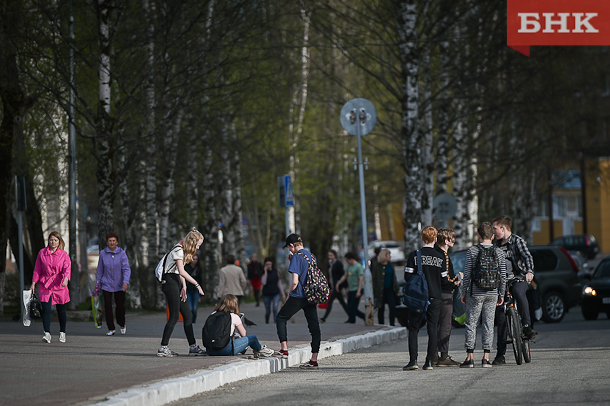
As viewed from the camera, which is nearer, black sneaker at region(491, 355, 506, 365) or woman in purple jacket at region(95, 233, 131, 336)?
black sneaker at region(491, 355, 506, 365)

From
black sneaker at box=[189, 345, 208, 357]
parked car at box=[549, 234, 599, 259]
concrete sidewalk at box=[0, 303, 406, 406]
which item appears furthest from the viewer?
parked car at box=[549, 234, 599, 259]

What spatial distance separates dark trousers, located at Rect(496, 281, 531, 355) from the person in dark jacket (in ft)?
23.6

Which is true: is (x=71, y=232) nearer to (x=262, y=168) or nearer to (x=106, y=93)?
(x=106, y=93)

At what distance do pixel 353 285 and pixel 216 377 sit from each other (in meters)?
11.0

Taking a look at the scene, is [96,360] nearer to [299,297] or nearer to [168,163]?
[299,297]

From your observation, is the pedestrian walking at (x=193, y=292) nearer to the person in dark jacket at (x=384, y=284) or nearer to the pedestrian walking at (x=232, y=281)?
the pedestrian walking at (x=232, y=281)

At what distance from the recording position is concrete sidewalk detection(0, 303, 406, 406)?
8.70m

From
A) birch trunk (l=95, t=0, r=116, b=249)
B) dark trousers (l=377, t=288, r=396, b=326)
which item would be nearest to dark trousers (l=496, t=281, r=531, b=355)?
dark trousers (l=377, t=288, r=396, b=326)

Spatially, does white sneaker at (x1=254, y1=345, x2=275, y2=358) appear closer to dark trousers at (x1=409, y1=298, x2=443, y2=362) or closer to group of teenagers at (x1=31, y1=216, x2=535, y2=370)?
group of teenagers at (x1=31, y1=216, x2=535, y2=370)

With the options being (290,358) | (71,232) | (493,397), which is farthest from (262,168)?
(493,397)

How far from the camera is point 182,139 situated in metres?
30.0

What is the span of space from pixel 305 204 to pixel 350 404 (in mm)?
41663

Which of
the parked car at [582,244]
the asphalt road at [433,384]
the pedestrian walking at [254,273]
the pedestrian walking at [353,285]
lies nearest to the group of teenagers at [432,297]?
the asphalt road at [433,384]

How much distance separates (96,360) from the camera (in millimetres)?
11516
